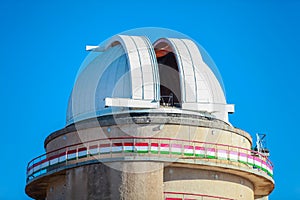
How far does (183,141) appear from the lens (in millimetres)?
30062

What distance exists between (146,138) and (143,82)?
2.55 meters

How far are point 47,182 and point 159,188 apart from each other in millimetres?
6065

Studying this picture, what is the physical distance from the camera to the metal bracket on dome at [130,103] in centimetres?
3048

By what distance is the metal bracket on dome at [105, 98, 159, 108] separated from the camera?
3048 cm

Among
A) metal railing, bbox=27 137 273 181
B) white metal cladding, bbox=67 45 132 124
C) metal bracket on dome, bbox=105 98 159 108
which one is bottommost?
metal railing, bbox=27 137 273 181

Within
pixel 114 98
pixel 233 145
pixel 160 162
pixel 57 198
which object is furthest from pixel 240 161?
pixel 57 198

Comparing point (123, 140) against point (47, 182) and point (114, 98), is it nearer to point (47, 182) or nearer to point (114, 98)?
point (114, 98)

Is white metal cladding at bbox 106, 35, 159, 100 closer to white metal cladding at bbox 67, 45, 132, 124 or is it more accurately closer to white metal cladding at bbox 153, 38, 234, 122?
white metal cladding at bbox 67, 45, 132, 124

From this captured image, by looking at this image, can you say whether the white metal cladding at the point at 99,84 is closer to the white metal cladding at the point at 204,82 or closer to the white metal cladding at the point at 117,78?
the white metal cladding at the point at 117,78

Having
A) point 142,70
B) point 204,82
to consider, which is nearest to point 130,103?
point 142,70

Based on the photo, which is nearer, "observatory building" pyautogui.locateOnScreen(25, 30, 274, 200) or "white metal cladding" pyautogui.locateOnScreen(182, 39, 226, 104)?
"observatory building" pyautogui.locateOnScreen(25, 30, 274, 200)

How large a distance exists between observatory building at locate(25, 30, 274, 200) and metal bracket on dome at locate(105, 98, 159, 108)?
1.6 inches

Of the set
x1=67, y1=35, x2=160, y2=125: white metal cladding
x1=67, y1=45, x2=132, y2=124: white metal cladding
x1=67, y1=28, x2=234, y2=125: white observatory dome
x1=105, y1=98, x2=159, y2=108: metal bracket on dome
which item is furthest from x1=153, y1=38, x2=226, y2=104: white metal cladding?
x1=67, y1=45, x2=132, y2=124: white metal cladding

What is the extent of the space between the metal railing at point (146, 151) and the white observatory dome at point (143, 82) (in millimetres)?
1536
